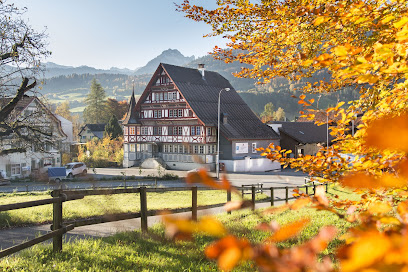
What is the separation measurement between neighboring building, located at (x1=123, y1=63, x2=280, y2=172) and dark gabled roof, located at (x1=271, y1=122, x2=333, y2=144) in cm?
218

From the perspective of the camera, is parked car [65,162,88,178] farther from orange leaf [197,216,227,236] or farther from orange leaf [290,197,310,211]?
orange leaf [197,216,227,236]

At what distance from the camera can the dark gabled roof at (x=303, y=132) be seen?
46.2 m

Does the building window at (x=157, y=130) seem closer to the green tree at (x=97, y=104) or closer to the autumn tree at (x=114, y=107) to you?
the autumn tree at (x=114, y=107)

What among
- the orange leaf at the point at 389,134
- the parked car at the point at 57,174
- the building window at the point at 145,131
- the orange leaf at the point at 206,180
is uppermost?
the building window at the point at 145,131

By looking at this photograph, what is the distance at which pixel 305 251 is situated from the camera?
0.95m

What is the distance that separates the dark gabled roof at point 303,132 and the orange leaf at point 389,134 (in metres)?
46.0

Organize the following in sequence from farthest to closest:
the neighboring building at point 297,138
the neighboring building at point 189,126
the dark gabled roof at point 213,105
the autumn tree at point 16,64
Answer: the neighboring building at point 297,138 → the dark gabled roof at point 213,105 → the neighboring building at point 189,126 → the autumn tree at point 16,64

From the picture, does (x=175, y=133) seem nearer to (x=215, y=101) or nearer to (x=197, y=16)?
(x=215, y=101)

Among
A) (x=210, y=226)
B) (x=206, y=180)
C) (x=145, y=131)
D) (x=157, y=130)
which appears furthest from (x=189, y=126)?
(x=210, y=226)

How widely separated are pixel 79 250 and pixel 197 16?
5177 mm

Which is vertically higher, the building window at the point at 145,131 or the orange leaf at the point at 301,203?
the building window at the point at 145,131

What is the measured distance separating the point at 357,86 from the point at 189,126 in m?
36.9

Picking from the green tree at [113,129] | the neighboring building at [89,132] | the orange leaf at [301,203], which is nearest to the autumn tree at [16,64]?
the orange leaf at [301,203]

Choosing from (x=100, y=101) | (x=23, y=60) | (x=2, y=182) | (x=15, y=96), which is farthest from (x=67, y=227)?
(x=100, y=101)
